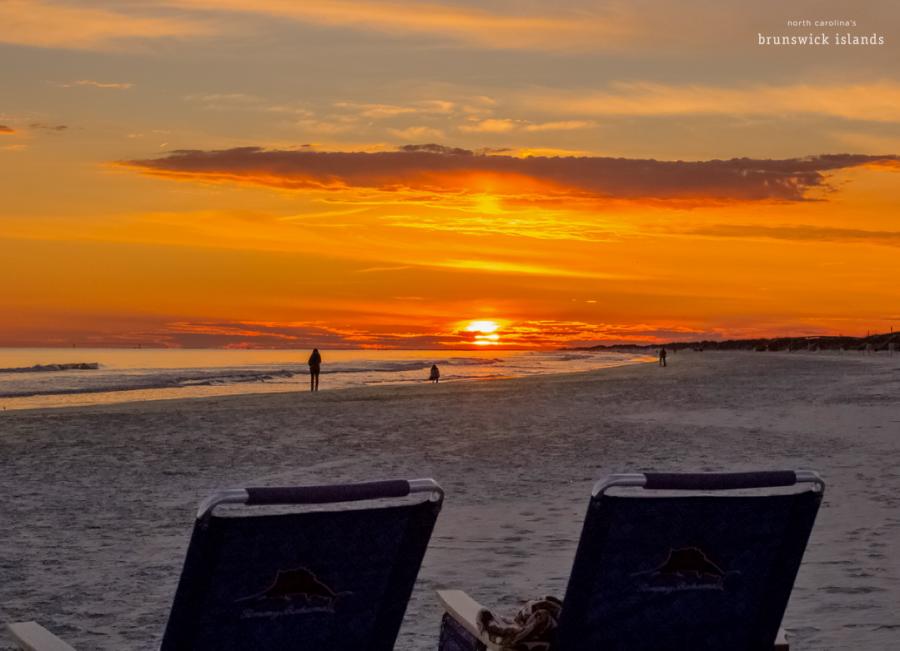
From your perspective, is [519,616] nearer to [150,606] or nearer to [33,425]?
[150,606]

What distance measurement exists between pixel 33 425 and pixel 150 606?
49.4 ft

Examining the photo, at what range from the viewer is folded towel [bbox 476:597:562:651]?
375 cm

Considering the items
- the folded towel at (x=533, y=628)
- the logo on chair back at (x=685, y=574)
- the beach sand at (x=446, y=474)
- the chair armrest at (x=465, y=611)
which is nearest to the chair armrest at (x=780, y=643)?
the logo on chair back at (x=685, y=574)

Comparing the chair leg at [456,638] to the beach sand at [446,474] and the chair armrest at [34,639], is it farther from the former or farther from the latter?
the beach sand at [446,474]

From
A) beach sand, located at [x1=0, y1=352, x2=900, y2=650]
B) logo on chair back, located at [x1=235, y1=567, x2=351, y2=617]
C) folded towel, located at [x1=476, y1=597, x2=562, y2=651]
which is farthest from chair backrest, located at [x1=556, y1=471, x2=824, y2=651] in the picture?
beach sand, located at [x1=0, y1=352, x2=900, y2=650]

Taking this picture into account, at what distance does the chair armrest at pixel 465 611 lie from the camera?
3974mm

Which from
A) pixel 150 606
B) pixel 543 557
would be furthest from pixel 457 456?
pixel 150 606

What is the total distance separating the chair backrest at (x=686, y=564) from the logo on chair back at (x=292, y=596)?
0.74 m

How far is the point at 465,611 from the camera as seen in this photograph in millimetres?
4176

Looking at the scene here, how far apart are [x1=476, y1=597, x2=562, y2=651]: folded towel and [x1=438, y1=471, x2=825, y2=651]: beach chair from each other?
15cm

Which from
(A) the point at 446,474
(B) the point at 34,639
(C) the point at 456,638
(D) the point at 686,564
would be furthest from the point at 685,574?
(A) the point at 446,474

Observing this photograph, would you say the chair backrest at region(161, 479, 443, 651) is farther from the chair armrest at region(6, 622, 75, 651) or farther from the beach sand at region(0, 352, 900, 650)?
the beach sand at region(0, 352, 900, 650)

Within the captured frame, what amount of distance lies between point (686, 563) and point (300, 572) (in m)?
1.22

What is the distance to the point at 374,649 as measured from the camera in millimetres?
3691
